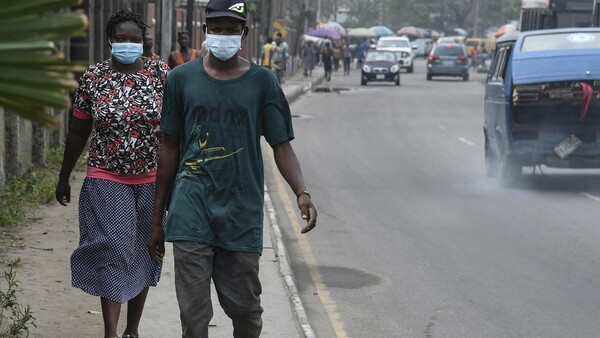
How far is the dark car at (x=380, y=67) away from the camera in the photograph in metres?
50.1

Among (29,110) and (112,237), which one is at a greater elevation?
(29,110)

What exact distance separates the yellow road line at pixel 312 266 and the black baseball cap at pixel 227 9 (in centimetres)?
306

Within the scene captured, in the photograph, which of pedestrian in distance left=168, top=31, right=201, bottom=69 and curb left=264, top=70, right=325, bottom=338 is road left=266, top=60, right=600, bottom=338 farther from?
pedestrian in distance left=168, top=31, right=201, bottom=69

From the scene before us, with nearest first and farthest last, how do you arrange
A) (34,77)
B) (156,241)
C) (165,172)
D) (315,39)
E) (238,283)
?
(34,77)
(238,283)
(165,172)
(156,241)
(315,39)

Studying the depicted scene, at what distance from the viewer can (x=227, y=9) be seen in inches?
192

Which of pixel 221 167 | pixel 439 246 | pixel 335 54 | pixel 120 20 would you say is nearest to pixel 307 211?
pixel 221 167

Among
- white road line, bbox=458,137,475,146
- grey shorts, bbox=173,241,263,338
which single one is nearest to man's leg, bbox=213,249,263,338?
grey shorts, bbox=173,241,263,338

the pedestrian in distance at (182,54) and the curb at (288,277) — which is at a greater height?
the pedestrian in distance at (182,54)

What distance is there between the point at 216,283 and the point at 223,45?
38.6 inches

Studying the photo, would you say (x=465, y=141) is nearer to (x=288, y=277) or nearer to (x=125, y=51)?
(x=288, y=277)

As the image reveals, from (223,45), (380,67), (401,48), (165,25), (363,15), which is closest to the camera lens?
(223,45)

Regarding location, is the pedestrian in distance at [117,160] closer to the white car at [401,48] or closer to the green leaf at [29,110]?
the green leaf at [29,110]

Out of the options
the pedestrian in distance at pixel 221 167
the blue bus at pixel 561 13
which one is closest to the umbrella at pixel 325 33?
the blue bus at pixel 561 13

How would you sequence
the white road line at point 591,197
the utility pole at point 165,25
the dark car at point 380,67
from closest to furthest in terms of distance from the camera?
1. the white road line at point 591,197
2. the utility pole at point 165,25
3. the dark car at point 380,67
